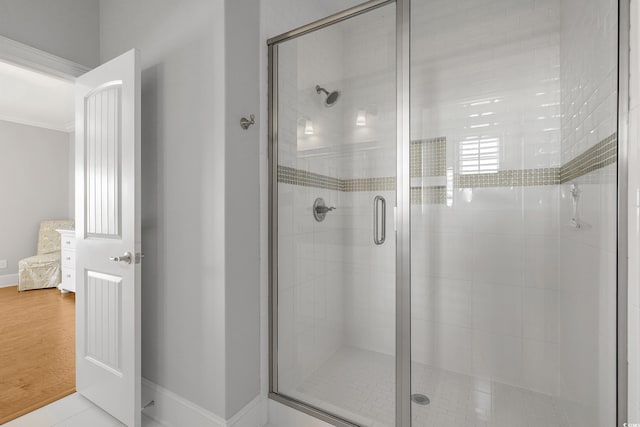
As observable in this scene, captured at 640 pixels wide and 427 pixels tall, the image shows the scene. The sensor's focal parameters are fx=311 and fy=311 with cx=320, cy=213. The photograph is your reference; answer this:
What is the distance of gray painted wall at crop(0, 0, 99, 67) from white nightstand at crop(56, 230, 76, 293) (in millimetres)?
3241

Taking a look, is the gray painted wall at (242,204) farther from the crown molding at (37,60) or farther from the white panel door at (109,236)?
the crown molding at (37,60)

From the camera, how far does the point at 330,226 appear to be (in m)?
1.79

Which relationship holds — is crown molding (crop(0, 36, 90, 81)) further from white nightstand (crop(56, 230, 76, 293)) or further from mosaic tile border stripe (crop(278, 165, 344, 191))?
white nightstand (crop(56, 230, 76, 293))

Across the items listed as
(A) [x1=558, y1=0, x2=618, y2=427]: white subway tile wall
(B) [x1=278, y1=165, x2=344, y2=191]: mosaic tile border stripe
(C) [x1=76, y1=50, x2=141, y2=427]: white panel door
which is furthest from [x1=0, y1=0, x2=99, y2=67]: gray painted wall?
(A) [x1=558, y1=0, x2=618, y2=427]: white subway tile wall

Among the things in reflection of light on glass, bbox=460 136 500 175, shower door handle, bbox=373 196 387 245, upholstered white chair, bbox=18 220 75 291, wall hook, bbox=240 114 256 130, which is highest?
wall hook, bbox=240 114 256 130

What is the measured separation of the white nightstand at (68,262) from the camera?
430cm

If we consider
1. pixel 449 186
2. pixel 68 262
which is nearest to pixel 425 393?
pixel 449 186

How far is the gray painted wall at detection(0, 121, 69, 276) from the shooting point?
15.6ft

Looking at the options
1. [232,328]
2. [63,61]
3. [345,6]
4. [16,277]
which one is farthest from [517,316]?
[16,277]

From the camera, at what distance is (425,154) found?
1.74m

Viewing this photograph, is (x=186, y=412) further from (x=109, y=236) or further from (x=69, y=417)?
(x=109, y=236)

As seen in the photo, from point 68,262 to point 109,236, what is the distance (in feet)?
11.6

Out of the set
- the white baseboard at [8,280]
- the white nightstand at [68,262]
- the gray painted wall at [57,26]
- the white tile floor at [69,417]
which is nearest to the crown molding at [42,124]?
the white nightstand at [68,262]

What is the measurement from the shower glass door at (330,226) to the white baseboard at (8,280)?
5366mm
